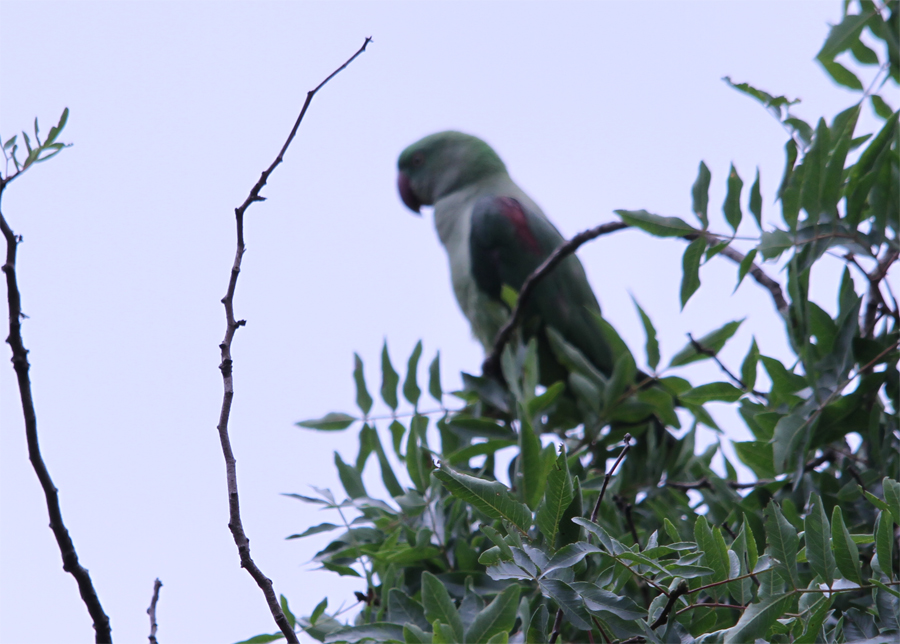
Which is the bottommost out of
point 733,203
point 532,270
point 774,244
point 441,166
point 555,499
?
point 555,499

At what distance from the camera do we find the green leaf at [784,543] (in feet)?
3.20

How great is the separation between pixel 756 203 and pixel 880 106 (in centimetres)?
36

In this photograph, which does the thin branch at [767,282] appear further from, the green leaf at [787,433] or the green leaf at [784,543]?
the green leaf at [784,543]

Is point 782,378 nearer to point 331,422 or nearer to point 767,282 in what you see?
point 767,282

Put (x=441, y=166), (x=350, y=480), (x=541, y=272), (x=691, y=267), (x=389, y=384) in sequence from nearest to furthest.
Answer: (x=691, y=267)
(x=350, y=480)
(x=389, y=384)
(x=541, y=272)
(x=441, y=166)

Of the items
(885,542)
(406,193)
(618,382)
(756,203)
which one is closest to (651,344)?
(618,382)

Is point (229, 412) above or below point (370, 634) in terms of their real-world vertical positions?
above

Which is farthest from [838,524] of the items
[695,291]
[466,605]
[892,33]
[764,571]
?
[892,33]

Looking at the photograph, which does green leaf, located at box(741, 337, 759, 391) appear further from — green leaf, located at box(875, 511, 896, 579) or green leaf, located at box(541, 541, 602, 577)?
green leaf, located at box(541, 541, 602, 577)

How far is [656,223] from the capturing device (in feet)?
5.62

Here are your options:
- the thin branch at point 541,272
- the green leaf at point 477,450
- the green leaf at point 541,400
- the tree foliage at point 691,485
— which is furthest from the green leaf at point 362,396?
the thin branch at point 541,272

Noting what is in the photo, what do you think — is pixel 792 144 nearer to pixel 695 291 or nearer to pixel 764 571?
pixel 695 291

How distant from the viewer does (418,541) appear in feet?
5.61

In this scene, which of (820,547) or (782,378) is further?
(782,378)
